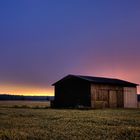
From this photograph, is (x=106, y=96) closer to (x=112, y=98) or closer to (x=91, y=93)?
(x=112, y=98)

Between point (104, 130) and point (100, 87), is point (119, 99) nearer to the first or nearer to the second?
point (100, 87)

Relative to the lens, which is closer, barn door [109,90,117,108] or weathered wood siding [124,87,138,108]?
barn door [109,90,117,108]

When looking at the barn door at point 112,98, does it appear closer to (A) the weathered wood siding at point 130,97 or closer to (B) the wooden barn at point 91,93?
(B) the wooden barn at point 91,93

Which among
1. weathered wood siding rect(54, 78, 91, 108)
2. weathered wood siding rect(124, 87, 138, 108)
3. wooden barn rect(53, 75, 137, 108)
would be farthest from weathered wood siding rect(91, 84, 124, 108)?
weathered wood siding rect(124, 87, 138, 108)

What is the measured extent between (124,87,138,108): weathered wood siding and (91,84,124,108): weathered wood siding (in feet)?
3.80

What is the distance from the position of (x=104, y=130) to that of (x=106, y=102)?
3176cm

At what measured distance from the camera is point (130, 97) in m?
53.4

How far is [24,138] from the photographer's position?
14141mm

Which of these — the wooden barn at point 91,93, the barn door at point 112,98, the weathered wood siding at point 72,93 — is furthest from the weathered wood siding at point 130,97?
the weathered wood siding at point 72,93

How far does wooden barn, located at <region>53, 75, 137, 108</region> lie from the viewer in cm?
4691

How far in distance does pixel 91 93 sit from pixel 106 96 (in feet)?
11.2

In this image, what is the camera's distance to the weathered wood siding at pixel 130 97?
2058 inches

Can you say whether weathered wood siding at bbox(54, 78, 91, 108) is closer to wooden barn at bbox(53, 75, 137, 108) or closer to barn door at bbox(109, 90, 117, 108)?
wooden barn at bbox(53, 75, 137, 108)

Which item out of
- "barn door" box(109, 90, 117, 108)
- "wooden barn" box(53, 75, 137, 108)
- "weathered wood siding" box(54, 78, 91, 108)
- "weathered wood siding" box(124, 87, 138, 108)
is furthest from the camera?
"weathered wood siding" box(124, 87, 138, 108)
